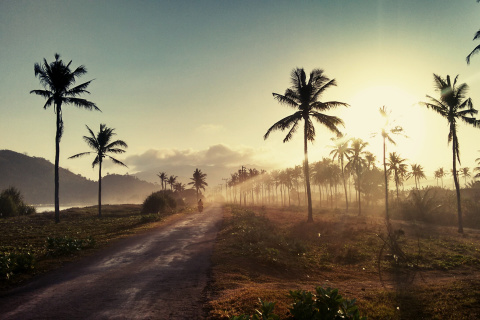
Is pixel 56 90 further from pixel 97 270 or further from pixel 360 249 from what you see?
pixel 360 249

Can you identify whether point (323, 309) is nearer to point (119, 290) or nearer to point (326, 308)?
point (326, 308)

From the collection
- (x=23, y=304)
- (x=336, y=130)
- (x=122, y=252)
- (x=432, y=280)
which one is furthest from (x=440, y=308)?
(x=336, y=130)

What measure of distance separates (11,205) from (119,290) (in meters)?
35.4

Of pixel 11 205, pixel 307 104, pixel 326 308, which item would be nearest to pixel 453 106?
pixel 307 104

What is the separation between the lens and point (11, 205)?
32250 millimetres

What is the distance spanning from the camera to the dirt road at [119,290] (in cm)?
596

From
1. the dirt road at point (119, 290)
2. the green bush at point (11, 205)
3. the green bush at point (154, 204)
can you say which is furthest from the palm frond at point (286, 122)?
the green bush at point (11, 205)

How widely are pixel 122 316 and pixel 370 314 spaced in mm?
6035

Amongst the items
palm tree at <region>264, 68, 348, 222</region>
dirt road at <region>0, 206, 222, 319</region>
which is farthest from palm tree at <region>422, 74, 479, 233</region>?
dirt road at <region>0, 206, 222, 319</region>

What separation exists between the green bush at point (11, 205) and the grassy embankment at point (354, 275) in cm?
3018

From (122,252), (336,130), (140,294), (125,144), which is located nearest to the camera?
(140,294)

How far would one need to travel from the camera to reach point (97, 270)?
9648mm

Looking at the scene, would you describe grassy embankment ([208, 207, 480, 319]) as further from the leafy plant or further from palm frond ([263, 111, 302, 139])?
palm frond ([263, 111, 302, 139])

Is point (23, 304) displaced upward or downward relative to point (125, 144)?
downward
